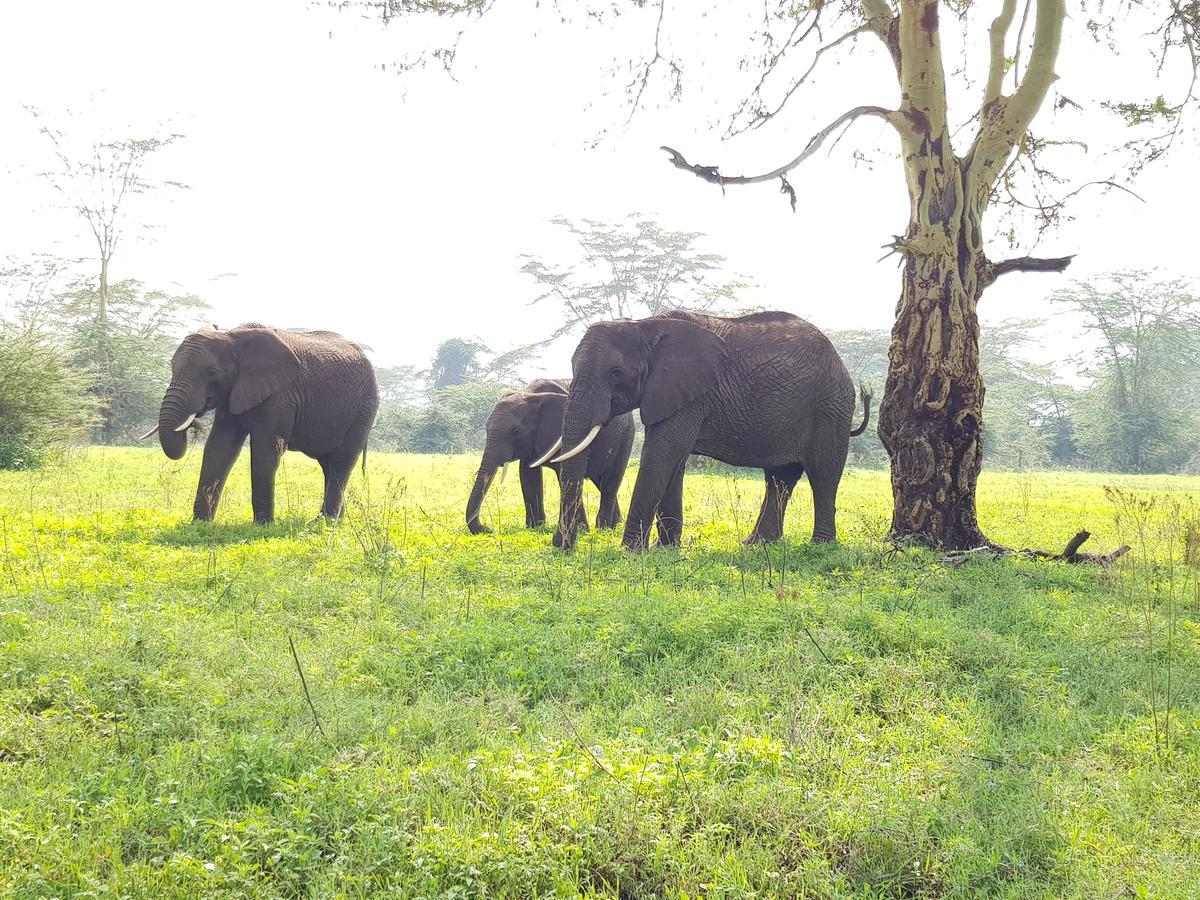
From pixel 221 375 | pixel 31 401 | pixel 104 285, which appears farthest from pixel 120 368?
pixel 221 375

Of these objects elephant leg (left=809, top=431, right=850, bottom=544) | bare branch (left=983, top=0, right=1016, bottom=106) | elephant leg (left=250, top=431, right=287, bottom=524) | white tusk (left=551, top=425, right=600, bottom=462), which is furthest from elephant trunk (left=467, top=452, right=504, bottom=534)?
bare branch (left=983, top=0, right=1016, bottom=106)

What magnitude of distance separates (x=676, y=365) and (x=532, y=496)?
2.86m

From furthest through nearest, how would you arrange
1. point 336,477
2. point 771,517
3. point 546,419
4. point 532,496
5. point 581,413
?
point 336,477, point 546,419, point 532,496, point 771,517, point 581,413

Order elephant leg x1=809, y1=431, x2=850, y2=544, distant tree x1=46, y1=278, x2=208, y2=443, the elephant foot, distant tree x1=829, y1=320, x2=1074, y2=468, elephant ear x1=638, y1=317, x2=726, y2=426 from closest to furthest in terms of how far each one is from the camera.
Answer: elephant ear x1=638, y1=317, x2=726, y2=426 → elephant leg x1=809, y1=431, x2=850, y2=544 → the elephant foot → distant tree x1=46, y1=278, x2=208, y2=443 → distant tree x1=829, y1=320, x2=1074, y2=468

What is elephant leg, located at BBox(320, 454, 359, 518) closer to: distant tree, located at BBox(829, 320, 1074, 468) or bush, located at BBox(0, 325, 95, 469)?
bush, located at BBox(0, 325, 95, 469)

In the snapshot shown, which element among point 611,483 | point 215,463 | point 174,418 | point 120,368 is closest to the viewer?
point 174,418

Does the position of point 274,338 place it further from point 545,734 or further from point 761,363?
point 545,734

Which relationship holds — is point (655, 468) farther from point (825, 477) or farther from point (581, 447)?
point (825, 477)

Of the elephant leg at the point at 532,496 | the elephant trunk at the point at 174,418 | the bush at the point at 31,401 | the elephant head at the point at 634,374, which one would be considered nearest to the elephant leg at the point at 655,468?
the elephant head at the point at 634,374

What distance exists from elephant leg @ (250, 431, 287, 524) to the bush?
30.1ft

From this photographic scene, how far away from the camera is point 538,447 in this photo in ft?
38.8

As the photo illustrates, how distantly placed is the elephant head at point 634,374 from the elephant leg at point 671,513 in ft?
3.12

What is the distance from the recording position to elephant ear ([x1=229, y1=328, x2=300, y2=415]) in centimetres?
1050

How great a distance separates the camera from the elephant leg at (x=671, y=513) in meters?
10.1
